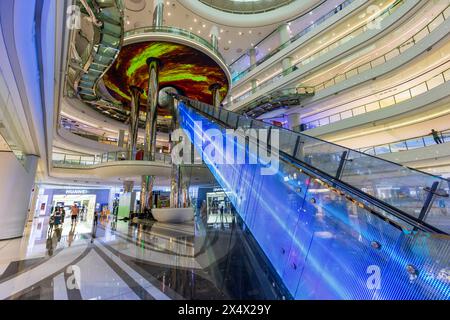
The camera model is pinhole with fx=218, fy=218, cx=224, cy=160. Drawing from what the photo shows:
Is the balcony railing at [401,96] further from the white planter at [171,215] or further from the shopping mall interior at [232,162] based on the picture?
the white planter at [171,215]

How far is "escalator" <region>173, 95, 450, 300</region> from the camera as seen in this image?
187cm

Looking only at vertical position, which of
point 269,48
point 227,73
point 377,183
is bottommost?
point 377,183

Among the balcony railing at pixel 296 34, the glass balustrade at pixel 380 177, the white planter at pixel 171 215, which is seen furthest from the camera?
the balcony railing at pixel 296 34

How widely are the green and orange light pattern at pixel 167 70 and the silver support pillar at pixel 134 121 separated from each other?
0.50 metres

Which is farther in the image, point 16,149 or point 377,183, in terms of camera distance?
point 16,149

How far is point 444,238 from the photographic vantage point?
1.72 meters

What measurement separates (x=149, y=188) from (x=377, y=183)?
12.9 m

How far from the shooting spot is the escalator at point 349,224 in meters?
1.87

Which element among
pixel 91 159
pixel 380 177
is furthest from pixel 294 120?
pixel 380 177

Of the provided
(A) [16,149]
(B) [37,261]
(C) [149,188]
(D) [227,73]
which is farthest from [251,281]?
(D) [227,73]

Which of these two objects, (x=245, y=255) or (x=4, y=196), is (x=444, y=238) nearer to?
(x=245, y=255)

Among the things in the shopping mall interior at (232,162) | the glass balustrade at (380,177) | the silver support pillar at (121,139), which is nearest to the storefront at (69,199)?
the shopping mall interior at (232,162)

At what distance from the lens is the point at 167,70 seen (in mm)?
15406
